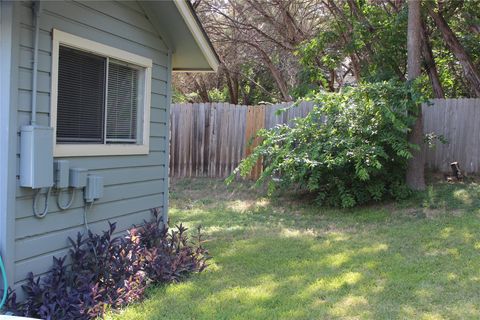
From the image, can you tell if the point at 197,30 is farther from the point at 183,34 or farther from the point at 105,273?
the point at 105,273

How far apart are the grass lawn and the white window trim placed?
5.19ft

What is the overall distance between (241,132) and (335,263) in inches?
257

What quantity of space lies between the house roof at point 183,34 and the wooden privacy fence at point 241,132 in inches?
157

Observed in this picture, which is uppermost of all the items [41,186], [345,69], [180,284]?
[345,69]

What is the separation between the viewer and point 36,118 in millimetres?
4434

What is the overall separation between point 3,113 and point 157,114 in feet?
8.40

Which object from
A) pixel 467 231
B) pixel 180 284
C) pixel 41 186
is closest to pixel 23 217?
pixel 41 186

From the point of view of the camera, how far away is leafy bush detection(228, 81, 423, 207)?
8.59 m

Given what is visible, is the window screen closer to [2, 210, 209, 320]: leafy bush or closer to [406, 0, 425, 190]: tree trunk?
[2, 210, 209, 320]: leafy bush

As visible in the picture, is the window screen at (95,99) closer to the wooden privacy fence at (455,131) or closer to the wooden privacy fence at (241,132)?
the wooden privacy fence at (241,132)

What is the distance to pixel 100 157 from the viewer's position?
538 centimetres

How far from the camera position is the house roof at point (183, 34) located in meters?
6.05

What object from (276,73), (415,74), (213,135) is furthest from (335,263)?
(276,73)

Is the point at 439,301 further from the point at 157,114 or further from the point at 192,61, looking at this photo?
the point at 192,61
